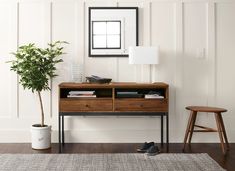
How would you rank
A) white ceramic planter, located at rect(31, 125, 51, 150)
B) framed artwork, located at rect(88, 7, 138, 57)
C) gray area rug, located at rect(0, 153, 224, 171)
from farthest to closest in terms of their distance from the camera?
framed artwork, located at rect(88, 7, 138, 57) < white ceramic planter, located at rect(31, 125, 51, 150) < gray area rug, located at rect(0, 153, 224, 171)

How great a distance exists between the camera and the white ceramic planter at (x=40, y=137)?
4.11 m

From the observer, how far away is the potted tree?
400cm

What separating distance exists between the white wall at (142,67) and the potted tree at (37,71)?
0.91 ft

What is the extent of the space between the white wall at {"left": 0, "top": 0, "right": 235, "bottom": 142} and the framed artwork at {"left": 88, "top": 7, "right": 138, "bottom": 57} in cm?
8

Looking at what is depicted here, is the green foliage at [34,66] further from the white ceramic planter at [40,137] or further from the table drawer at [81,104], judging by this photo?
the white ceramic planter at [40,137]

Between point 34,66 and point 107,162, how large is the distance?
1401mm

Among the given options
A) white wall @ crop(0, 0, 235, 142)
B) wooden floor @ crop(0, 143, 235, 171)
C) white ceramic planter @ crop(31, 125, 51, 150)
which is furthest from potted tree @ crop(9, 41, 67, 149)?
white wall @ crop(0, 0, 235, 142)

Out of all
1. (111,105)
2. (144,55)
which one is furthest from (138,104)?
(144,55)

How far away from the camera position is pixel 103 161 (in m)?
3.53

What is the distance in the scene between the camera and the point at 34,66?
157 inches

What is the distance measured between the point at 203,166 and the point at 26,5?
2904mm

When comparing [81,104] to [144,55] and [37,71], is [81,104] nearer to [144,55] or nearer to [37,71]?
[37,71]

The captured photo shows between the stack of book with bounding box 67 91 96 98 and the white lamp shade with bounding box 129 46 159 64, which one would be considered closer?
the stack of book with bounding box 67 91 96 98

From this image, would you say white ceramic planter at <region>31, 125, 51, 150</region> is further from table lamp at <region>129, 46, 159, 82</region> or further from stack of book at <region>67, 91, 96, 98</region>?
table lamp at <region>129, 46, 159, 82</region>
